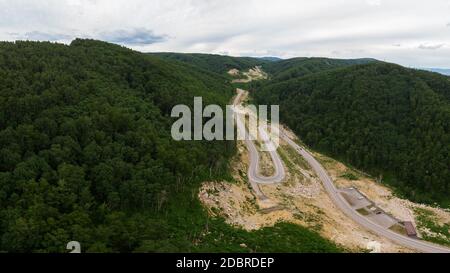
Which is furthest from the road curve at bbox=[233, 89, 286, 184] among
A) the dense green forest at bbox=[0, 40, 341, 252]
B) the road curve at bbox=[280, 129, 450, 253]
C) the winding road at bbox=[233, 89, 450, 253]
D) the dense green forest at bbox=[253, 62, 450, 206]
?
the dense green forest at bbox=[253, 62, 450, 206]

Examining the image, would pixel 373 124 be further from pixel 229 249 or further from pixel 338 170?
pixel 229 249

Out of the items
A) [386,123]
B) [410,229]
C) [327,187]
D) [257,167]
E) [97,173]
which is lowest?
[410,229]

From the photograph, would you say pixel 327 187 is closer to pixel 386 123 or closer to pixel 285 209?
pixel 285 209

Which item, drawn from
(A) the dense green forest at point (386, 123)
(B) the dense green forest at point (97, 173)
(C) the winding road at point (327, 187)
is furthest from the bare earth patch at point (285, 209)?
(A) the dense green forest at point (386, 123)

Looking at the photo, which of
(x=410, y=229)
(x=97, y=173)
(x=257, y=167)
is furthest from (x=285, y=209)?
(x=97, y=173)

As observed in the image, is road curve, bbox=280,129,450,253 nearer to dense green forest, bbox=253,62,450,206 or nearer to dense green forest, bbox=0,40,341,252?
dense green forest, bbox=253,62,450,206

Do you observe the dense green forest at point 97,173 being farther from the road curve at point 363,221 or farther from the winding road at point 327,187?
the road curve at point 363,221

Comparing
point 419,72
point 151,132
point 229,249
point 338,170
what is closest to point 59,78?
point 151,132
